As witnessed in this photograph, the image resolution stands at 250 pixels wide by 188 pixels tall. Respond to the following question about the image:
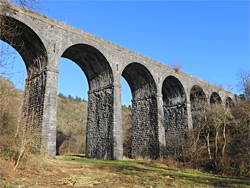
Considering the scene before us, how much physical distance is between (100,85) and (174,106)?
9.37 meters

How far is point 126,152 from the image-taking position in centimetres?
2572

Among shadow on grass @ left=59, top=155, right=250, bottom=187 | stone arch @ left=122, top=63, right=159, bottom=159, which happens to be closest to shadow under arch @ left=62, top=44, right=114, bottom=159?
stone arch @ left=122, top=63, right=159, bottom=159

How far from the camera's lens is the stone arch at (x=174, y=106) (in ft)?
71.8

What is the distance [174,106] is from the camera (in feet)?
75.5

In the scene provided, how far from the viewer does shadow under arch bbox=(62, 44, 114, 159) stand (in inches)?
607

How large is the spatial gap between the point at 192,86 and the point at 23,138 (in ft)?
62.0

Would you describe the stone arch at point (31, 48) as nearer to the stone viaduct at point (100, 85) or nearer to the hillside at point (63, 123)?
the stone viaduct at point (100, 85)

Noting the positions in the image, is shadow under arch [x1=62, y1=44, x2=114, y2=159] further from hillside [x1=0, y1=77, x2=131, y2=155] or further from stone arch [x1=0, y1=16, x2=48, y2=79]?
hillside [x1=0, y1=77, x2=131, y2=155]

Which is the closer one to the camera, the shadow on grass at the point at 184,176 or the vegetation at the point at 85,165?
the vegetation at the point at 85,165

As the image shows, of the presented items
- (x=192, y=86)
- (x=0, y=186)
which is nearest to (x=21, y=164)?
(x=0, y=186)

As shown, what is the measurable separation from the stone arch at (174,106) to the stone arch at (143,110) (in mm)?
3141

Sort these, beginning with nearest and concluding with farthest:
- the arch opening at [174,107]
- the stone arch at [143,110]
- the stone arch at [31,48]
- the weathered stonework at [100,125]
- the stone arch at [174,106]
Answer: the stone arch at [31,48], the weathered stonework at [100,125], the stone arch at [143,110], the arch opening at [174,107], the stone arch at [174,106]

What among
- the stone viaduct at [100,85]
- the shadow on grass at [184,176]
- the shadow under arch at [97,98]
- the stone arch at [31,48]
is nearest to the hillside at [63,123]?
the stone viaduct at [100,85]

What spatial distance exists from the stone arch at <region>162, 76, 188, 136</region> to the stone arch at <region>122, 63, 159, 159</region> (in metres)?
3.14
